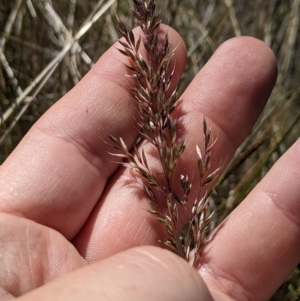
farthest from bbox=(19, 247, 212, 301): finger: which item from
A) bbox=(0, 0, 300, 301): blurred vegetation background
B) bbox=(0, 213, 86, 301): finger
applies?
bbox=(0, 0, 300, 301): blurred vegetation background

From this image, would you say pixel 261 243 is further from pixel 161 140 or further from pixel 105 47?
pixel 105 47

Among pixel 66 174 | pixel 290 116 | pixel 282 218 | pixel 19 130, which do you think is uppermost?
pixel 290 116

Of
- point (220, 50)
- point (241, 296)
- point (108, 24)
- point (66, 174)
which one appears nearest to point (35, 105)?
point (108, 24)

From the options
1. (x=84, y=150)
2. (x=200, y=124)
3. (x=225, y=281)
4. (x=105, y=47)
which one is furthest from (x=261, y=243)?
(x=105, y=47)

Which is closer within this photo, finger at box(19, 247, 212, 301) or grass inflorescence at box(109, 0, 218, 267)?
finger at box(19, 247, 212, 301)

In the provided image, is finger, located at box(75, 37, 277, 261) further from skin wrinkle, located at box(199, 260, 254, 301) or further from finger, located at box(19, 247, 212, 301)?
finger, located at box(19, 247, 212, 301)

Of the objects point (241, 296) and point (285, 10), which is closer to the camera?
point (241, 296)

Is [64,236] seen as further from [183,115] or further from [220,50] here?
[220,50]
